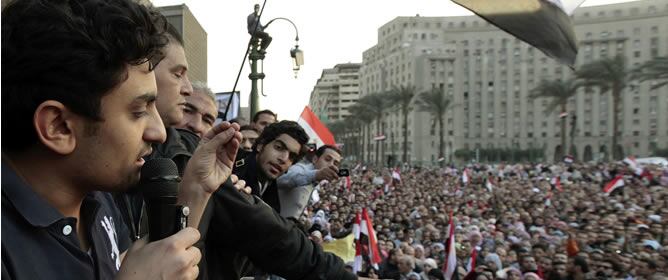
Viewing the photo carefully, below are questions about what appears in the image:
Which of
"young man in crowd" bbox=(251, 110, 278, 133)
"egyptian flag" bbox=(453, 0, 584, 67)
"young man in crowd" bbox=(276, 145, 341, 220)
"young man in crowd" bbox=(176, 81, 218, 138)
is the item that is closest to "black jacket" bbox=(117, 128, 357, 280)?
"young man in crowd" bbox=(176, 81, 218, 138)

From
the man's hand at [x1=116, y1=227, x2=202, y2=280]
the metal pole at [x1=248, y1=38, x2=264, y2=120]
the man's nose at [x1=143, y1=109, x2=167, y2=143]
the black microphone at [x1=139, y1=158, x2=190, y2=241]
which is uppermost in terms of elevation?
the metal pole at [x1=248, y1=38, x2=264, y2=120]

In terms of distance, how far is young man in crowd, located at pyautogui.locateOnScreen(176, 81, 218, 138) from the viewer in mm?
2684

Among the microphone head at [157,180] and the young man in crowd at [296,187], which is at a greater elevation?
the microphone head at [157,180]

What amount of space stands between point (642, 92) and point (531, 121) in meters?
17.7

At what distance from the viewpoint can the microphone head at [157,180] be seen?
1.12 meters

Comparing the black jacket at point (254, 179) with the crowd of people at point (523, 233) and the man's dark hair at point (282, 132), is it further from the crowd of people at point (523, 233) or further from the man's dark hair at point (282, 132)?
the crowd of people at point (523, 233)

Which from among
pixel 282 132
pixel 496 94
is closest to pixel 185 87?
pixel 282 132

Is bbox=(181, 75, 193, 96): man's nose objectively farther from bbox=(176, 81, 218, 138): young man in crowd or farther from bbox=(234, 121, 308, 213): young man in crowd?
bbox=(234, 121, 308, 213): young man in crowd

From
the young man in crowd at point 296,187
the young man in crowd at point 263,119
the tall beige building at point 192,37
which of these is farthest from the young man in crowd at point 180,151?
the tall beige building at point 192,37

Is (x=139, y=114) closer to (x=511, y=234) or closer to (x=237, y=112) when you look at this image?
(x=237, y=112)

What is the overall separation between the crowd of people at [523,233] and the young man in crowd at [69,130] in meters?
6.06

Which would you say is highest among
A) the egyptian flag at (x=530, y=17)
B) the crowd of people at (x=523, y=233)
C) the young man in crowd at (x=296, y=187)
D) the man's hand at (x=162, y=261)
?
the egyptian flag at (x=530, y=17)

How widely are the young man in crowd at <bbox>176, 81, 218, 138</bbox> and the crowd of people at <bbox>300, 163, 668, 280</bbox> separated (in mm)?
4447

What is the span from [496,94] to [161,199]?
341 feet
